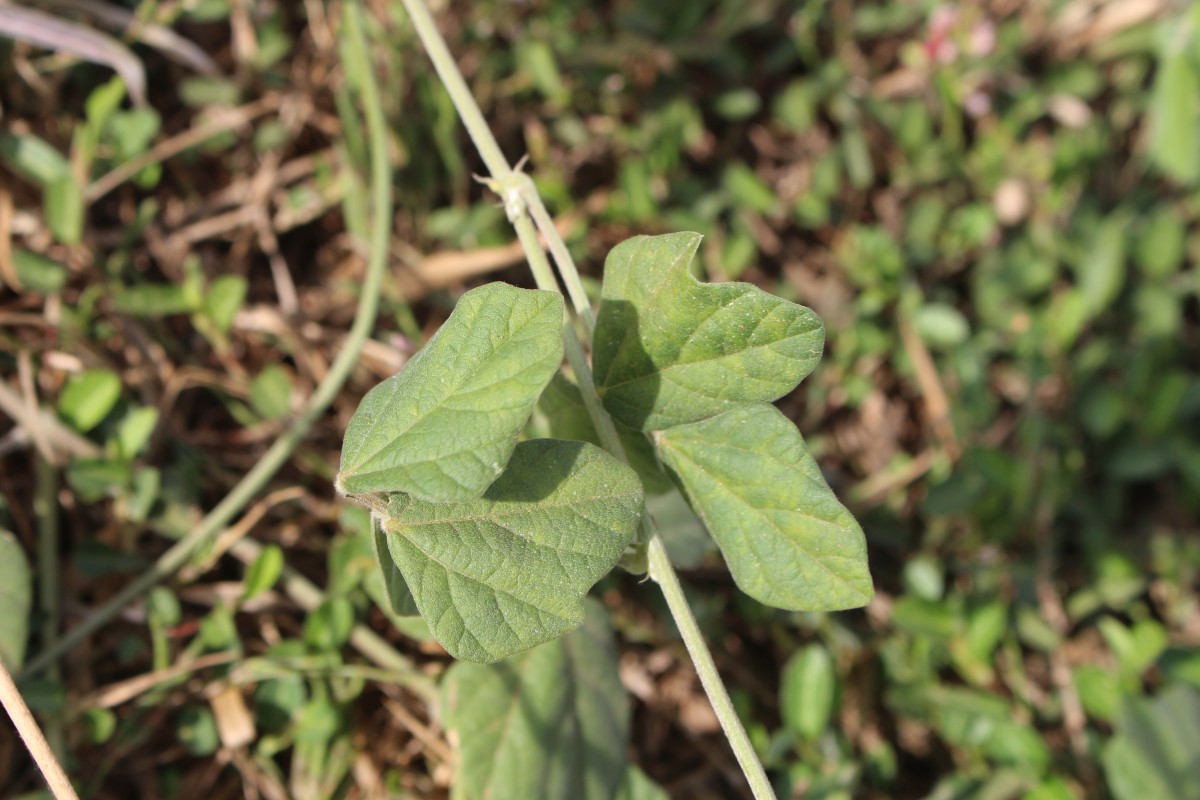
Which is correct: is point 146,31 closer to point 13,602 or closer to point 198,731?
point 13,602

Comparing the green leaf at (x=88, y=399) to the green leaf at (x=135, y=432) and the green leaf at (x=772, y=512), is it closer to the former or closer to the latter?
the green leaf at (x=135, y=432)

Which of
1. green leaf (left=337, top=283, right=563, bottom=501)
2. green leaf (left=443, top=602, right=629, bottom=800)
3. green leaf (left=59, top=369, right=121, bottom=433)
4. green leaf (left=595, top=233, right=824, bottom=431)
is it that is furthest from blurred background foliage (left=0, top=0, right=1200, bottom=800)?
green leaf (left=337, top=283, right=563, bottom=501)

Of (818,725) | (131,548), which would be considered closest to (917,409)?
(818,725)

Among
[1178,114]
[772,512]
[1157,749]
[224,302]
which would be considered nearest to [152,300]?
[224,302]

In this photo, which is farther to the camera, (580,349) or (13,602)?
(13,602)

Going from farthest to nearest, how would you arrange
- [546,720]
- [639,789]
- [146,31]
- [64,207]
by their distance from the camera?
[146,31]
[64,207]
[639,789]
[546,720]
